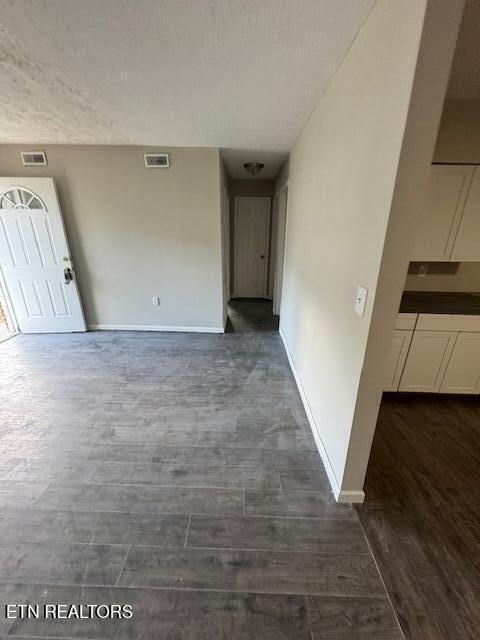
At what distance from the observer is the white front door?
10.2ft

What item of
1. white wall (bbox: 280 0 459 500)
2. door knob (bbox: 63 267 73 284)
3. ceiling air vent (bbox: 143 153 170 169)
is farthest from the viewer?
door knob (bbox: 63 267 73 284)

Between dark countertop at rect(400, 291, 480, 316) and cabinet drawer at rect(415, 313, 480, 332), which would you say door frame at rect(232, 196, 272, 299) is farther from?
cabinet drawer at rect(415, 313, 480, 332)

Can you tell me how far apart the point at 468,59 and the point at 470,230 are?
117 cm

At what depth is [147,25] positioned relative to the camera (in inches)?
48.3

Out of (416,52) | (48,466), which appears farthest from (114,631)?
(416,52)

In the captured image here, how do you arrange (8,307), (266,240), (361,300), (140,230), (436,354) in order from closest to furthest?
(361,300)
(436,354)
(140,230)
(8,307)
(266,240)

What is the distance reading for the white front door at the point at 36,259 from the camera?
10.2 feet

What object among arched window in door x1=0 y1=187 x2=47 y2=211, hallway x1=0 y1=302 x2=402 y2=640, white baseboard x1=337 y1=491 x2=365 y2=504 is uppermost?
arched window in door x1=0 y1=187 x2=47 y2=211

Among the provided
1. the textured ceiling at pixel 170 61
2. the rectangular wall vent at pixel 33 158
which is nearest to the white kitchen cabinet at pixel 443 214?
the textured ceiling at pixel 170 61

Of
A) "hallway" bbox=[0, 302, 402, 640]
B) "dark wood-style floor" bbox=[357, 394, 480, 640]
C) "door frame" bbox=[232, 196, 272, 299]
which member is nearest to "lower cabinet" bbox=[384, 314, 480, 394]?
"dark wood-style floor" bbox=[357, 394, 480, 640]

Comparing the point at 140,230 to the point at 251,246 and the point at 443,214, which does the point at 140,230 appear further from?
the point at 443,214

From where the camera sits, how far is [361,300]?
1168 mm

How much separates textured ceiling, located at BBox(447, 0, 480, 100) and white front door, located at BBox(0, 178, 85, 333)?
12.6ft

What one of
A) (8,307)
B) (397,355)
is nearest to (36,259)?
(8,307)
